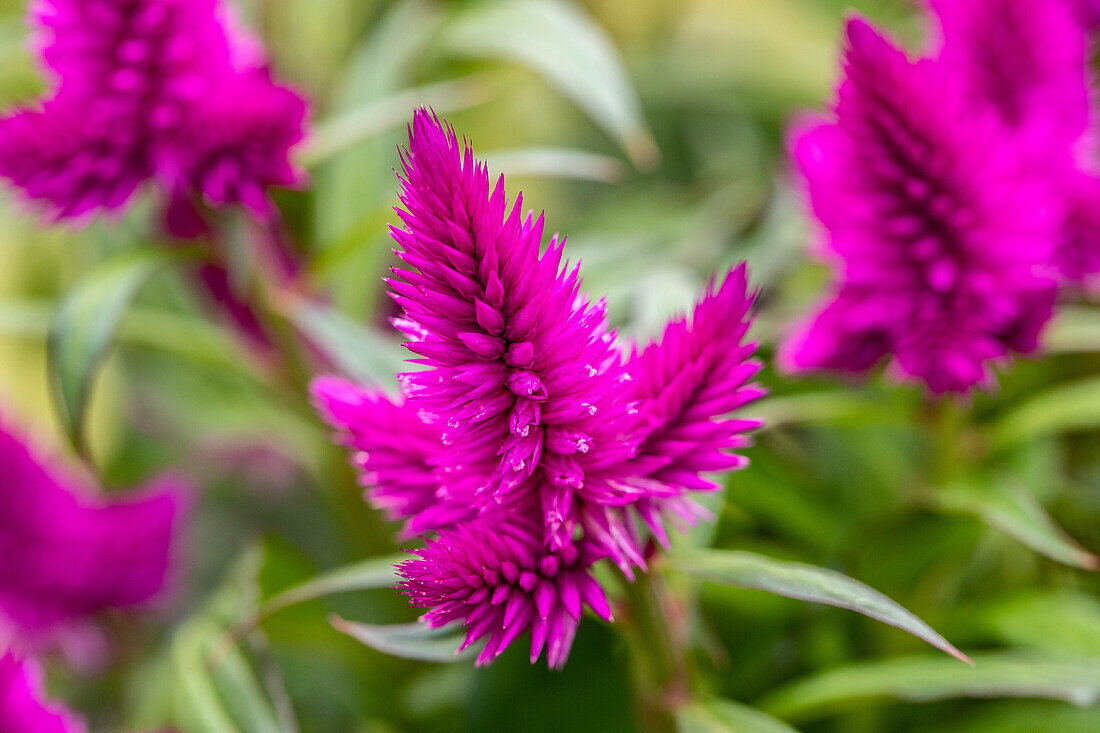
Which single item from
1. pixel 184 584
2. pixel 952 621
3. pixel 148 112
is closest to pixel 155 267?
pixel 148 112

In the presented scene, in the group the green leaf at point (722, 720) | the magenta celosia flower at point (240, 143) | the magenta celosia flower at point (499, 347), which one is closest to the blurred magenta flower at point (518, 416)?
the magenta celosia flower at point (499, 347)

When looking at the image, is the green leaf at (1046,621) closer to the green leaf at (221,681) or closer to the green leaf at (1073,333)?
the green leaf at (1073,333)

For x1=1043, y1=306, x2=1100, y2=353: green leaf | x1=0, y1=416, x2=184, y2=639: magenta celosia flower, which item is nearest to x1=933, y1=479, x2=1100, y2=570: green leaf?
x1=1043, y1=306, x2=1100, y2=353: green leaf

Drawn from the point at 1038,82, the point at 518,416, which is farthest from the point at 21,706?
the point at 1038,82

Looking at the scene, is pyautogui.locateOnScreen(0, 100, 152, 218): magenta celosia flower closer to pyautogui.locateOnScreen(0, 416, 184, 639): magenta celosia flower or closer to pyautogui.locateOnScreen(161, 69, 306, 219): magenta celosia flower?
pyautogui.locateOnScreen(161, 69, 306, 219): magenta celosia flower

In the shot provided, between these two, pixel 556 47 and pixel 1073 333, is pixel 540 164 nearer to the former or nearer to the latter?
pixel 556 47

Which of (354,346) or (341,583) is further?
(354,346)

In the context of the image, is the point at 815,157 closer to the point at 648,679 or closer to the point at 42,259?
the point at 648,679
